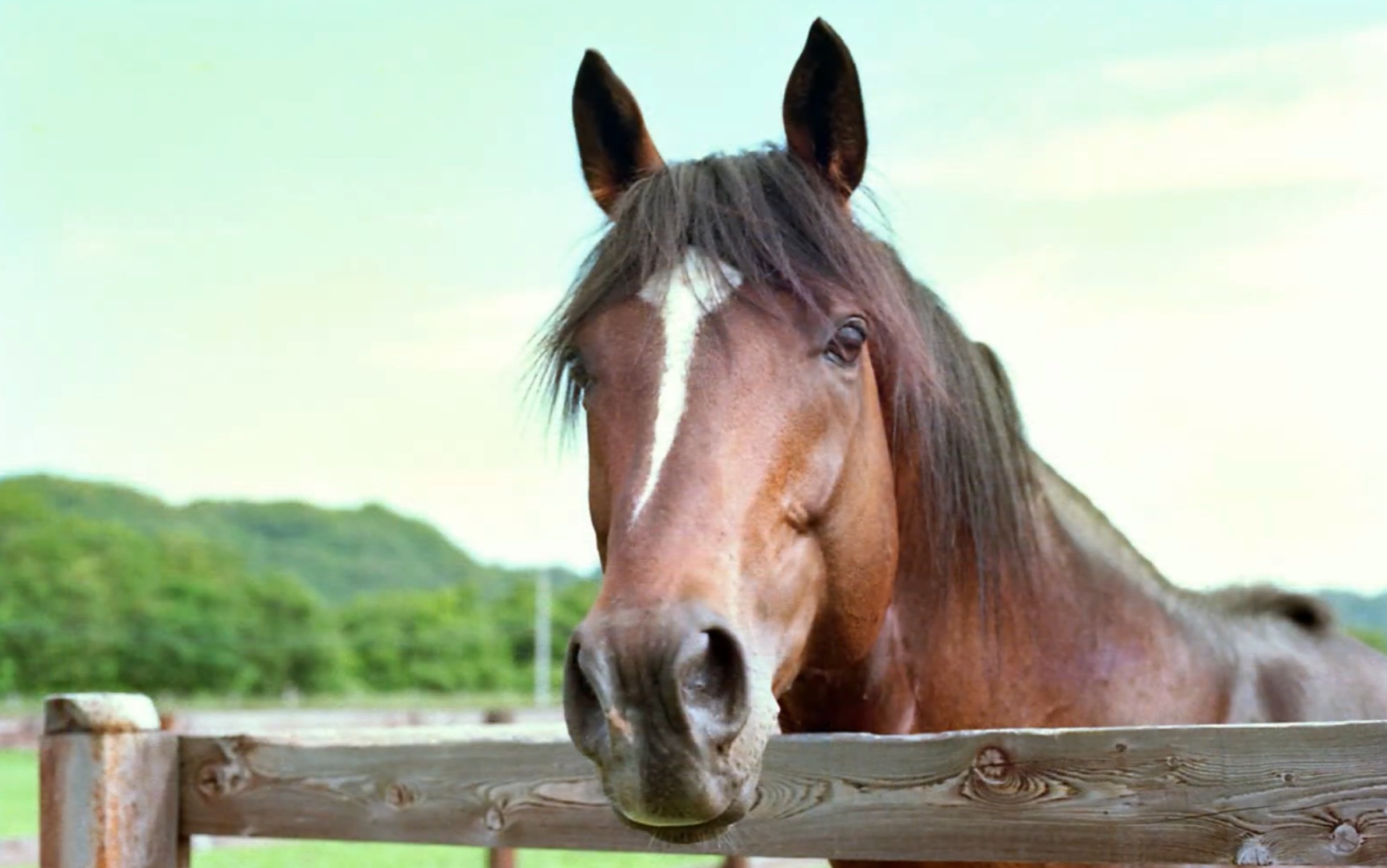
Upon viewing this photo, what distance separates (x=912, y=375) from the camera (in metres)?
2.65

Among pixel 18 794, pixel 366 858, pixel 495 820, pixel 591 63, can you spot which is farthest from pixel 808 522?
pixel 18 794

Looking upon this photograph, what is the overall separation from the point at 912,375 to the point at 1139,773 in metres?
0.85

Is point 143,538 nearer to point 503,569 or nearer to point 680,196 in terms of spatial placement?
point 503,569

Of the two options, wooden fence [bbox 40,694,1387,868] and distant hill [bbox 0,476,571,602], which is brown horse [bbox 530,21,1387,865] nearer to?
wooden fence [bbox 40,694,1387,868]

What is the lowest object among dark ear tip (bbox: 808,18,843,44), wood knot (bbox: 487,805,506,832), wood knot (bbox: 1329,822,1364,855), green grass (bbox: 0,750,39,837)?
green grass (bbox: 0,750,39,837)

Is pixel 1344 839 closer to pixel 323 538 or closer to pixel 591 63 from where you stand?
pixel 591 63

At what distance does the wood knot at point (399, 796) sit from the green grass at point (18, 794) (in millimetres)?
7017

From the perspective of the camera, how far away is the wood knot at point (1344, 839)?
76.5 inches

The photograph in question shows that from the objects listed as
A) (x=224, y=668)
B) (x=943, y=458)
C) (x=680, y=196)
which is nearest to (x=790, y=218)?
(x=680, y=196)

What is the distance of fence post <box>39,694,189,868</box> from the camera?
296 centimetres

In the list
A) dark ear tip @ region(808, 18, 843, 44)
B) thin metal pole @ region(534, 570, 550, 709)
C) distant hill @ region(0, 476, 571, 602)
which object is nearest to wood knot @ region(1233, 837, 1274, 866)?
dark ear tip @ region(808, 18, 843, 44)

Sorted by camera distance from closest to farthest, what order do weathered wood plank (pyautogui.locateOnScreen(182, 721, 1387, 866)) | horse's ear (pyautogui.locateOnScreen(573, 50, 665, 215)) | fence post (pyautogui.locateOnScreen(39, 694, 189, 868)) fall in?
1. weathered wood plank (pyautogui.locateOnScreen(182, 721, 1387, 866))
2. horse's ear (pyautogui.locateOnScreen(573, 50, 665, 215))
3. fence post (pyautogui.locateOnScreen(39, 694, 189, 868))

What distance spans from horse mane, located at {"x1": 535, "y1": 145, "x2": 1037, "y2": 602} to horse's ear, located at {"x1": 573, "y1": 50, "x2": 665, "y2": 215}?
0.83ft

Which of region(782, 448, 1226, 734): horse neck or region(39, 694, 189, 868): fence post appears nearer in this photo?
region(782, 448, 1226, 734): horse neck
